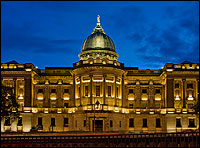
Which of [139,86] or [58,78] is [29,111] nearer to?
[58,78]

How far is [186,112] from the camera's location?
381ft

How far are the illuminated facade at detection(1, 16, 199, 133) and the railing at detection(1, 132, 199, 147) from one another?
29976mm

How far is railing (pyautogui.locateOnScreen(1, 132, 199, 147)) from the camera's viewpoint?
7731 cm

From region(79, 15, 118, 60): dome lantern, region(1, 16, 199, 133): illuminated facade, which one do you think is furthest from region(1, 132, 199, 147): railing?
region(79, 15, 118, 60): dome lantern

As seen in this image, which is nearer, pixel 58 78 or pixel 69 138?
pixel 69 138

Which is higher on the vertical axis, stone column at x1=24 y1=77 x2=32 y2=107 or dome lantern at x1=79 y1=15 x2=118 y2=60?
dome lantern at x1=79 y1=15 x2=118 y2=60

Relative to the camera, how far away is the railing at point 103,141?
77.3 m

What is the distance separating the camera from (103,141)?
77.6 meters

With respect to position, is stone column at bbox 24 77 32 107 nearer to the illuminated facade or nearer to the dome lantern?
the illuminated facade

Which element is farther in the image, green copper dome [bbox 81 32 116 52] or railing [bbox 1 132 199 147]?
green copper dome [bbox 81 32 116 52]

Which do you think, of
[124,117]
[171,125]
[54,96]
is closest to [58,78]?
[54,96]

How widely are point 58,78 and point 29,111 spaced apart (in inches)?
540

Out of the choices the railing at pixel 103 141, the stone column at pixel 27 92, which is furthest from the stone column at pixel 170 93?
the railing at pixel 103 141

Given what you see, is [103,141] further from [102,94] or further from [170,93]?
[170,93]
